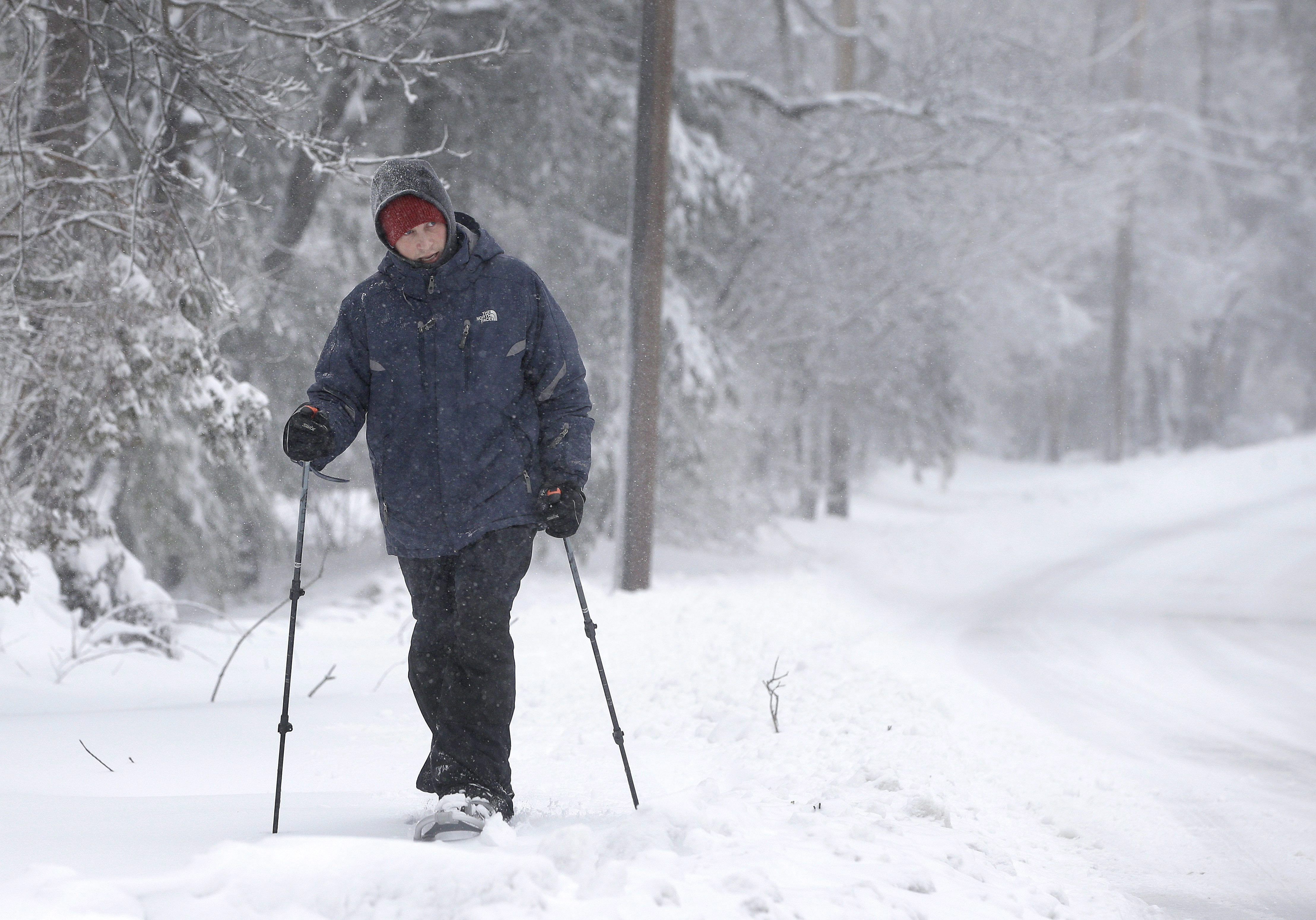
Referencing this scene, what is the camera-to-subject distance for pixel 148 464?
10453 mm

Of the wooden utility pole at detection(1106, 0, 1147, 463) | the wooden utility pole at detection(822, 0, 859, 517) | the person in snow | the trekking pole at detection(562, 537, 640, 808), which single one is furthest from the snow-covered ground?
the wooden utility pole at detection(1106, 0, 1147, 463)

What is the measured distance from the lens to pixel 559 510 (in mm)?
3621

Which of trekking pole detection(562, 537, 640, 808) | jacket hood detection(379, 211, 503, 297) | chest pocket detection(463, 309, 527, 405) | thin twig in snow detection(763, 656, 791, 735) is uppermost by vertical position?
jacket hood detection(379, 211, 503, 297)

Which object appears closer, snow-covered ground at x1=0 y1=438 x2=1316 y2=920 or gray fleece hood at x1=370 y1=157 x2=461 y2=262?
snow-covered ground at x1=0 y1=438 x2=1316 y2=920

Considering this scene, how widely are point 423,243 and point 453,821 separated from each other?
1788mm

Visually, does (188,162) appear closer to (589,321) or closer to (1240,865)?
(589,321)

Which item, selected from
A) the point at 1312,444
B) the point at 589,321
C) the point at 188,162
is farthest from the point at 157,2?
the point at 1312,444

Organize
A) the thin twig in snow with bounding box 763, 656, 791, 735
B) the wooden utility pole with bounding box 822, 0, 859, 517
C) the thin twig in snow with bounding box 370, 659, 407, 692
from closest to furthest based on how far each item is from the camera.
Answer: the thin twig in snow with bounding box 763, 656, 791, 735 < the thin twig in snow with bounding box 370, 659, 407, 692 < the wooden utility pole with bounding box 822, 0, 859, 517

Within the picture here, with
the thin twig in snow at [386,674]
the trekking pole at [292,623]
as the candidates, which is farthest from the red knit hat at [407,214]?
the thin twig in snow at [386,674]

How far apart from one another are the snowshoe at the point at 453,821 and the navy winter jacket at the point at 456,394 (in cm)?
77

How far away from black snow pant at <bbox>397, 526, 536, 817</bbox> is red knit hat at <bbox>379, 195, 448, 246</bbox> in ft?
3.34

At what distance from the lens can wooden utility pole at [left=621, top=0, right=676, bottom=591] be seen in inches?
428

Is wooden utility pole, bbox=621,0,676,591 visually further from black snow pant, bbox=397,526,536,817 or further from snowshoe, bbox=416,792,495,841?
snowshoe, bbox=416,792,495,841

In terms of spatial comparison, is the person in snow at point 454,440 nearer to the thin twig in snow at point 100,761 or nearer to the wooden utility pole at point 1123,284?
the thin twig in snow at point 100,761
